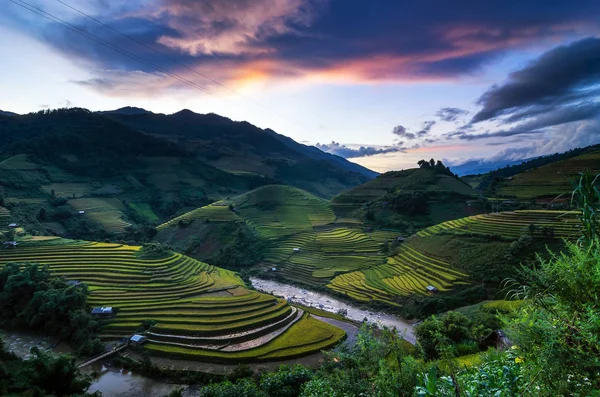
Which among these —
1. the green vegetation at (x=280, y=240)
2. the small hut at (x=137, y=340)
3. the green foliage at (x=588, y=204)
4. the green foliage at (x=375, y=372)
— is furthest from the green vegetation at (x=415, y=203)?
the green foliage at (x=588, y=204)

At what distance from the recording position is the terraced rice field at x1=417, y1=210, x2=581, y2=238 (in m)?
35.9

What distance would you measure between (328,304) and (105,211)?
61.2 metres

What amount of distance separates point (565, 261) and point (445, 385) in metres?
2.50

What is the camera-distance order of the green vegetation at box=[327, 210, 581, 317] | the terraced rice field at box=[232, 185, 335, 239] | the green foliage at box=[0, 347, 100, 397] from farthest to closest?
the terraced rice field at box=[232, 185, 335, 239] < the green vegetation at box=[327, 210, 581, 317] < the green foliage at box=[0, 347, 100, 397]

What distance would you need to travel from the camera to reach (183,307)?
32156 mm

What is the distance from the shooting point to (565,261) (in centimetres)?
453

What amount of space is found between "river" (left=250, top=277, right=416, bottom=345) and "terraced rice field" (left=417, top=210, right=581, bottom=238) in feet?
54.7

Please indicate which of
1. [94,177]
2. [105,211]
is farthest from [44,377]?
[94,177]

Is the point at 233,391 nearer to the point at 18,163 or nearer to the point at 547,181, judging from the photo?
the point at 547,181

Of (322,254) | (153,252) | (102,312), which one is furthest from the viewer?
(322,254)

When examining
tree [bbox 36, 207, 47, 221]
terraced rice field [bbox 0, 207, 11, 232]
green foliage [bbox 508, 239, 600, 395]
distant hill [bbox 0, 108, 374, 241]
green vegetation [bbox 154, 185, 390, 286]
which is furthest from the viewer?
distant hill [bbox 0, 108, 374, 241]

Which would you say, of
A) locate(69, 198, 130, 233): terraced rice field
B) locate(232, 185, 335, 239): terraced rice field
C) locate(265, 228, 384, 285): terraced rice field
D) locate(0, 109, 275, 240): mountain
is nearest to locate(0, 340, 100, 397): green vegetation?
locate(265, 228, 384, 285): terraced rice field

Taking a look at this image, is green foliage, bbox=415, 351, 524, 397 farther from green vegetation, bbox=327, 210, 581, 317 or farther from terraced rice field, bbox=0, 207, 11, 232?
terraced rice field, bbox=0, 207, 11, 232

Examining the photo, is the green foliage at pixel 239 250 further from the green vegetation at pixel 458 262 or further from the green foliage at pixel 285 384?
the green foliage at pixel 285 384
